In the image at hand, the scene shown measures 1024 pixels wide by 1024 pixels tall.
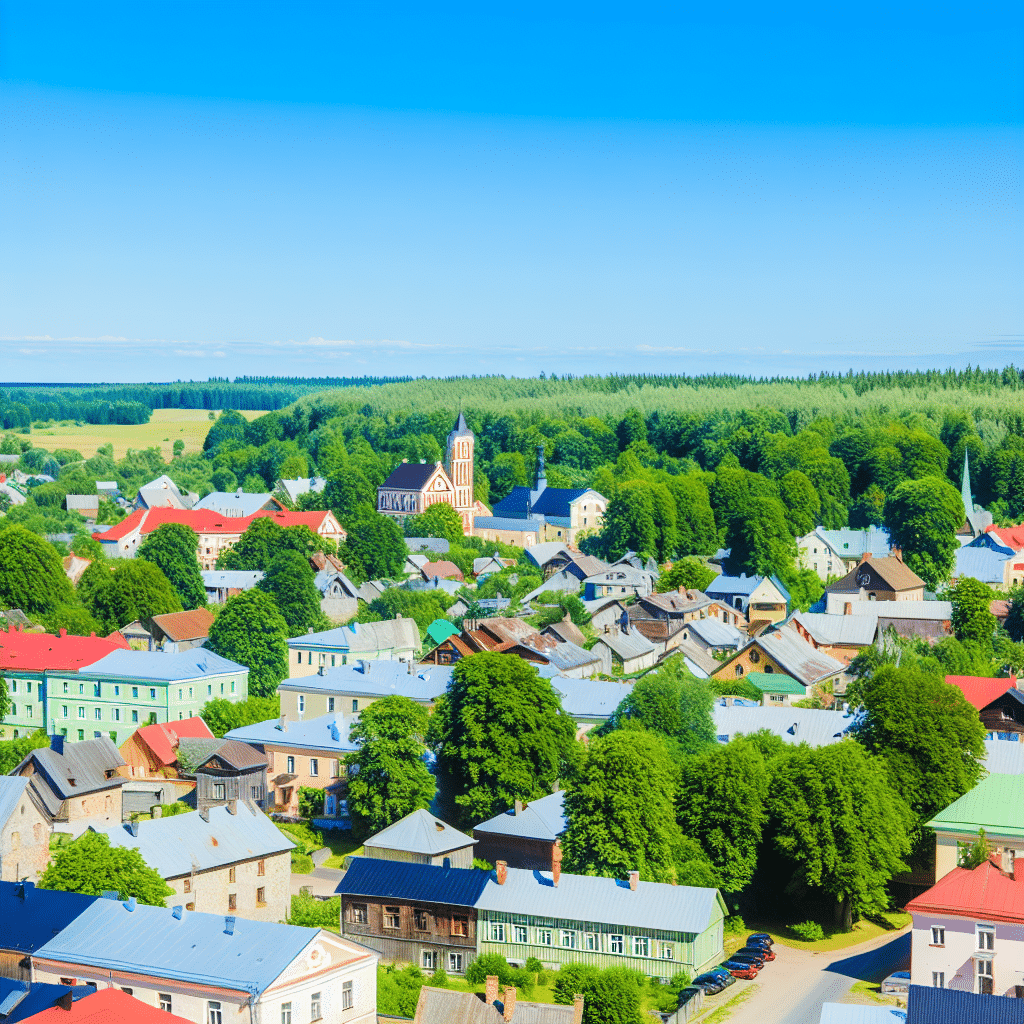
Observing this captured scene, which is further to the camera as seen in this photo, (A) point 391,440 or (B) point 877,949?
(A) point 391,440

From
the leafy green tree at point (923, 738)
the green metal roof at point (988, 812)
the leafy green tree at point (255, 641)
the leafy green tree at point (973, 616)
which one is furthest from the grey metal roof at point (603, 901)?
the leafy green tree at point (973, 616)

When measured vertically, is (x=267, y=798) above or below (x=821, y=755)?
below

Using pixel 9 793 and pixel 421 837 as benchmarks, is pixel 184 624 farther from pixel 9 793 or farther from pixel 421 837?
pixel 421 837

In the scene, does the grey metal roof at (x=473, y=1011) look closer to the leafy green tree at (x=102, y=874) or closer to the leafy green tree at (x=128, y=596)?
the leafy green tree at (x=102, y=874)

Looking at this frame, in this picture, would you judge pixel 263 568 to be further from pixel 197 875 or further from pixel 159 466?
pixel 159 466

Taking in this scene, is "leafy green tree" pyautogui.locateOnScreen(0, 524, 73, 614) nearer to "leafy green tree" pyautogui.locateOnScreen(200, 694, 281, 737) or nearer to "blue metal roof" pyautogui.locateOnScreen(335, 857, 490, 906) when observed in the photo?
"leafy green tree" pyautogui.locateOnScreen(200, 694, 281, 737)

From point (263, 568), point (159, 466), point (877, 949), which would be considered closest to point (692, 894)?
point (877, 949)

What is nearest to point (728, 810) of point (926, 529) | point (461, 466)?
point (926, 529)
